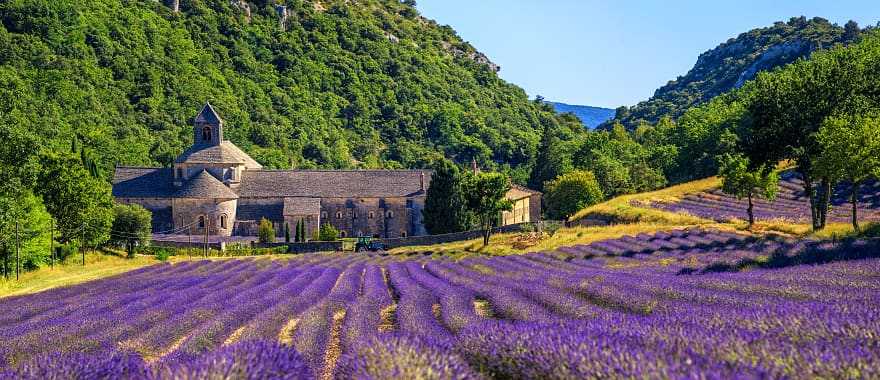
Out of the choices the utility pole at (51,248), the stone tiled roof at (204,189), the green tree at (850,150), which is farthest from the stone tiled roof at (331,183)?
the green tree at (850,150)

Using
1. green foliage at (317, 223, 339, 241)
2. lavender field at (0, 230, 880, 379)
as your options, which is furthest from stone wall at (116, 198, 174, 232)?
lavender field at (0, 230, 880, 379)

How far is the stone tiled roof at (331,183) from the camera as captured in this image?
6731cm

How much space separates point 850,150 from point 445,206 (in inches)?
1452

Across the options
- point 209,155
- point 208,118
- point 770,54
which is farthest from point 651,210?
point 770,54

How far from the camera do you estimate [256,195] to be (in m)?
66.3

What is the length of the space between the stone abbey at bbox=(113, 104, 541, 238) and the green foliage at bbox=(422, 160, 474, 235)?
773cm

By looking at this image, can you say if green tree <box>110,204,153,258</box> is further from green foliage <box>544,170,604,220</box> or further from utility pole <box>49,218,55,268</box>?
green foliage <box>544,170,604,220</box>

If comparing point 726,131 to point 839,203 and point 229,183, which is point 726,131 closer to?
point 839,203

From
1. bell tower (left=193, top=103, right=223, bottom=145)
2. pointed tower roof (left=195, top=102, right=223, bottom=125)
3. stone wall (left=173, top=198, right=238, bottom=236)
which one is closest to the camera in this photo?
stone wall (left=173, top=198, right=238, bottom=236)

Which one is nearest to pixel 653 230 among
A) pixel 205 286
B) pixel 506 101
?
pixel 205 286

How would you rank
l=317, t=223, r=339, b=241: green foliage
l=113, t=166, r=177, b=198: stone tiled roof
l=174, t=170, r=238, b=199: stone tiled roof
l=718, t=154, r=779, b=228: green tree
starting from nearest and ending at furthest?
l=718, t=154, r=779, b=228: green tree < l=317, t=223, r=339, b=241: green foliage < l=174, t=170, r=238, b=199: stone tiled roof < l=113, t=166, r=177, b=198: stone tiled roof

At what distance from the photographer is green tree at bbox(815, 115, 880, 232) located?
2583cm

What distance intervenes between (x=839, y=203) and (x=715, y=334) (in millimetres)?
44983

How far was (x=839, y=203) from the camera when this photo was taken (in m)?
43.9
